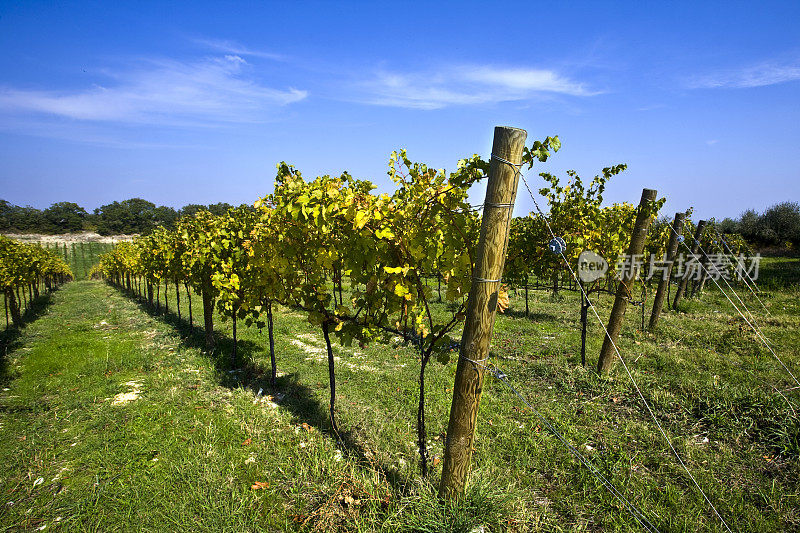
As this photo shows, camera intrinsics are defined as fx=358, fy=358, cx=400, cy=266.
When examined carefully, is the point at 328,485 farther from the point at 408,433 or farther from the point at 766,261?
the point at 766,261

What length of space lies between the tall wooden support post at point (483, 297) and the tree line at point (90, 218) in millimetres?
79129

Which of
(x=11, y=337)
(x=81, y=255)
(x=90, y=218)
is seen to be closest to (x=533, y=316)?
(x=11, y=337)

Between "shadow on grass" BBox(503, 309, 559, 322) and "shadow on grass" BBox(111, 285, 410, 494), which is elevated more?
"shadow on grass" BBox(503, 309, 559, 322)

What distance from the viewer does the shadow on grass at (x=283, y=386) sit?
12.4 feet

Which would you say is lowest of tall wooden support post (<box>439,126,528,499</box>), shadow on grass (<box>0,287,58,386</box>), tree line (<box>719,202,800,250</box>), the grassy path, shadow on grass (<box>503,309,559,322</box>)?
shadow on grass (<box>0,287,58,386</box>)

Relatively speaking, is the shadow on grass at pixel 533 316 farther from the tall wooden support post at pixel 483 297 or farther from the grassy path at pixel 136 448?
the tall wooden support post at pixel 483 297

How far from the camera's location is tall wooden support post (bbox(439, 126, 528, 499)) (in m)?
2.33

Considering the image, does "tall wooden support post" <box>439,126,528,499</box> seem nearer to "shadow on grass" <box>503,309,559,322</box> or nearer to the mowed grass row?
the mowed grass row

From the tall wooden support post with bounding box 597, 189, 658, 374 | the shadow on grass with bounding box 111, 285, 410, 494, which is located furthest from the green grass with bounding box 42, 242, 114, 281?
the tall wooden support post with bounding box 597, 189, 658, 374

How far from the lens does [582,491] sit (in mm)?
3502

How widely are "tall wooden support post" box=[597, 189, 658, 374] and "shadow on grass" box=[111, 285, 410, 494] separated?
158 inches

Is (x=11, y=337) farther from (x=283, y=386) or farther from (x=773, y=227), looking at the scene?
(x=773, y=227)

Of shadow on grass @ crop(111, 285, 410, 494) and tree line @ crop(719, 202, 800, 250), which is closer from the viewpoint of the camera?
shadow on grass @ crop(111, 285, 410, 494)

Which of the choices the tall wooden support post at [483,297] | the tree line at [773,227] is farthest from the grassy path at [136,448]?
the tree line at [773,227]
